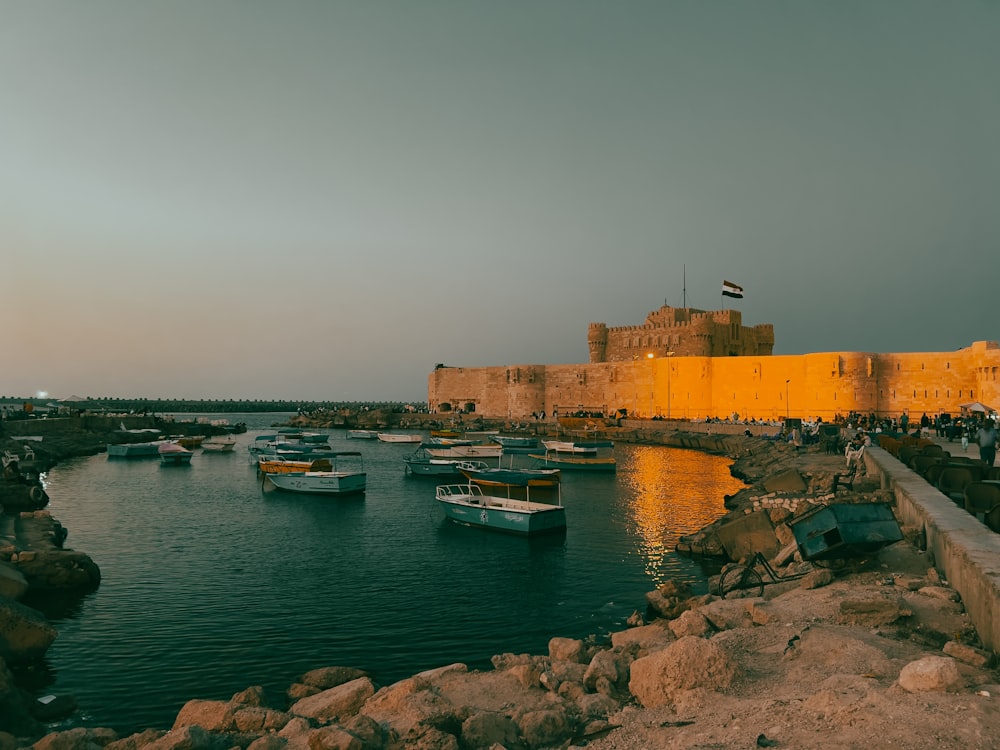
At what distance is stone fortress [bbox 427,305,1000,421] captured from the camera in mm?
43066

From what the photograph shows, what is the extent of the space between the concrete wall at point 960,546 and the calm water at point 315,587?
13.3ft

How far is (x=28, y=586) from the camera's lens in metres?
11.9

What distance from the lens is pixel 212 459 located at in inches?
1708

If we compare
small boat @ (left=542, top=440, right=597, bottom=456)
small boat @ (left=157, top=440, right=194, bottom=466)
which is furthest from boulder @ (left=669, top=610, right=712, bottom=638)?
small boat @ (left=157, top=440, right=194, bottom=466)

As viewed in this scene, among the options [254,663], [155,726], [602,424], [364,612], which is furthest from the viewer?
[602,424]

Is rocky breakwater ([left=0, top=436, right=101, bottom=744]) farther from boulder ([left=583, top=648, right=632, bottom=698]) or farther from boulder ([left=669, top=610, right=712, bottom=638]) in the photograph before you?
boulder ([left=669, top=610, right=712, bottom=638])

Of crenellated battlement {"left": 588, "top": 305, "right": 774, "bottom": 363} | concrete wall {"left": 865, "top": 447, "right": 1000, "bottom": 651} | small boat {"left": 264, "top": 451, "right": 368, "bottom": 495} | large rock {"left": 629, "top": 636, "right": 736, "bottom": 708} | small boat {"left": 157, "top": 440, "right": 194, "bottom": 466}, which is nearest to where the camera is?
concrete wall {"left": 865, "top": 447, "right": 1000, "bottom": 651}

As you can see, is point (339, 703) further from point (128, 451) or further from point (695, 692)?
point (128, 451)

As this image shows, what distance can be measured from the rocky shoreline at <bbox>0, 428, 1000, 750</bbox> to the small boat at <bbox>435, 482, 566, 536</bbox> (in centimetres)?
834

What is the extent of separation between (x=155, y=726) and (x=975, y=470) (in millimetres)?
13138

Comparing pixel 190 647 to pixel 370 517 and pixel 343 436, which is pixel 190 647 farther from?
pixel 343 436

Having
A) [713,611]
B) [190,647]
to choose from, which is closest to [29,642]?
[190,647]

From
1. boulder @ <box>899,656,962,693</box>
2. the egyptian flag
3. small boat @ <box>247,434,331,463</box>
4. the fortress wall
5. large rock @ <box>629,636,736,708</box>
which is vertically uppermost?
the egyptian flag

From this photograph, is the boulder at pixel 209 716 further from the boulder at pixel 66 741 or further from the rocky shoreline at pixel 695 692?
the boulder at pixel 66 741
